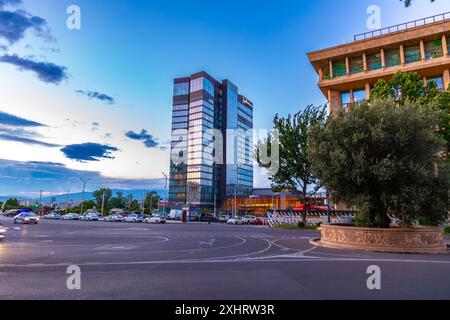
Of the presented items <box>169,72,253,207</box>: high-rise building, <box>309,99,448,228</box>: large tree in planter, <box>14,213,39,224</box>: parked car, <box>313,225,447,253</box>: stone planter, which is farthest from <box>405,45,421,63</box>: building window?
<box>169,72,253,207</box>: high-rise building

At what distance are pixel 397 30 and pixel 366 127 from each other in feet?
144

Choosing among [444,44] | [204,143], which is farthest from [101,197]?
[444,44]

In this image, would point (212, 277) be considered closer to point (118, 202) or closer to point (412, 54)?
point (412, 54)

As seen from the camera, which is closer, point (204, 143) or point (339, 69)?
point (339, 69)

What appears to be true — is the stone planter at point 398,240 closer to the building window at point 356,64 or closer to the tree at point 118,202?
the building window at point 356,64

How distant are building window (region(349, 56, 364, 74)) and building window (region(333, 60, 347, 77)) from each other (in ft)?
4.17

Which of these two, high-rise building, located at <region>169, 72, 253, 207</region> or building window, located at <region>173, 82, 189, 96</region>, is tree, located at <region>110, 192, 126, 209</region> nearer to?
high-rise building, located at <region>169, 72, 253, 207</region>

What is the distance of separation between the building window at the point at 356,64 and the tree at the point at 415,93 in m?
23.6

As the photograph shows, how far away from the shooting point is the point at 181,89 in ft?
450

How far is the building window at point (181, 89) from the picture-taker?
448 feet

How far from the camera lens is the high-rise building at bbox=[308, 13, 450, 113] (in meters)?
46.0

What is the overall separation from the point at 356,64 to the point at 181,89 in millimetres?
96192

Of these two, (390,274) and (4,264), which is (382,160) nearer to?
(390,274)

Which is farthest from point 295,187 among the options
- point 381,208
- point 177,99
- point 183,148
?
point 177,99
